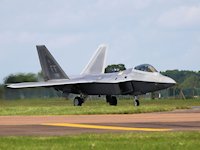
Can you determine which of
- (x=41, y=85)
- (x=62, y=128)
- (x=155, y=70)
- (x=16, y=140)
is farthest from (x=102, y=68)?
(x=16, y=140)

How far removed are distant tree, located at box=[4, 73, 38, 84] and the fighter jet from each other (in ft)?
20.8

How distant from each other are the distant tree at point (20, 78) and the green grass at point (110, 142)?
139ft

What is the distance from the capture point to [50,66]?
164 feet

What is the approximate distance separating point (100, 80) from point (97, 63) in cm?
924

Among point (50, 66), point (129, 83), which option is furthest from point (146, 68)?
point (50, 66)

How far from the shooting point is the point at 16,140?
13336 mm

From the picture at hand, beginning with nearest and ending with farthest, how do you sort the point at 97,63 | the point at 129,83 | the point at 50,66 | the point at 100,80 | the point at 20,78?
A: 1. the point at 129,83
2. the point at 100,80
3. the point at 50,66
4. the point at 97,63
5. the point at 20,78

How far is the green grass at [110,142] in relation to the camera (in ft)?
38.7

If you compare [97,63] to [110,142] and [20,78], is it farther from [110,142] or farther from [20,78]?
[110,142]

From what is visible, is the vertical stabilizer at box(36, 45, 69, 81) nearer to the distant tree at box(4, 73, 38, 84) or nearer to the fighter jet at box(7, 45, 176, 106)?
the fighter jet at box(7, 45, 176, 106)

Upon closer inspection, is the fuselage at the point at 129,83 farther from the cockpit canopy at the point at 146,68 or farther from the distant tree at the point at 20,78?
the distant tree at the point at 20,78

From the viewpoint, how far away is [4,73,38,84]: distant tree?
56.0 metres

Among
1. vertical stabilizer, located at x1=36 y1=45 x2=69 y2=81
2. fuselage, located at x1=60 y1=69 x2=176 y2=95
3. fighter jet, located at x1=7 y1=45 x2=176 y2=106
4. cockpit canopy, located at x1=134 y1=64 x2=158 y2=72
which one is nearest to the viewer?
fuselage, located at x1=60 y1=69 x2=176 y2=95

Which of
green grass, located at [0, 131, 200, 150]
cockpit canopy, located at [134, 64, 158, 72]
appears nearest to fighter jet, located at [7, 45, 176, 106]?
cockpit canopy, located at [134, 64, 158, 72]
